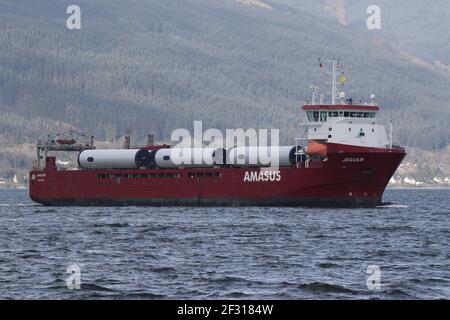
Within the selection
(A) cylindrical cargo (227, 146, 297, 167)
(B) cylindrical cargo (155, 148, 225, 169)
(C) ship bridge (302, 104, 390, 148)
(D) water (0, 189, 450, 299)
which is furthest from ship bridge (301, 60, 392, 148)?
(D) water (0, 189, 450, 299)

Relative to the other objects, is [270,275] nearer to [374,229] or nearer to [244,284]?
[244,284]

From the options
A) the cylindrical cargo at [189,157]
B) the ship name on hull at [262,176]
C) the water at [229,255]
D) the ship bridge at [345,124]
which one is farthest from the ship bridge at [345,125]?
the water at [229,255]

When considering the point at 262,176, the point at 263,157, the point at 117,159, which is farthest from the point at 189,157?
the point at 117,159

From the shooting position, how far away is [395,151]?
78375 mm

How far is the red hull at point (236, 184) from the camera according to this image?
7719 cm

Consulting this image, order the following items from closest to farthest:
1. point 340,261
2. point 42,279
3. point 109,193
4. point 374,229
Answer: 1. point 42,279
2. point 340,261
3. point 374,229
4. point 109,193

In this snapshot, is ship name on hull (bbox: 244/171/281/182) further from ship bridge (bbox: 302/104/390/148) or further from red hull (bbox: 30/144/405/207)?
ship bridge (bbox: 302/104/390/148)

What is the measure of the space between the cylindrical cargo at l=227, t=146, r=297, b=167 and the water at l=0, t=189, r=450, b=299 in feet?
21.9

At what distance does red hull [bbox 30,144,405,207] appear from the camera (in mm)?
77188

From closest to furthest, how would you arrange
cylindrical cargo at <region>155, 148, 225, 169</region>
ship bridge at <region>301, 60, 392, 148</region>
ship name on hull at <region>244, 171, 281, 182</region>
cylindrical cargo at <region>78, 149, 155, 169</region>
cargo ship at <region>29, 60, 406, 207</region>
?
cargo ship at <region>29, 60, 406, 207</region>
ship name on hull at <region>244, 171, 281, 182</region>
ship bridge at <region>301, 60, 392, 148</region>
cylindrical cargo at <region>155, 148, 225, 169</region>
cylindrical cargo at <region>78, 149, 155, 169</region>

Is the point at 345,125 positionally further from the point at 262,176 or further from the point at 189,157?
the point at 189,157

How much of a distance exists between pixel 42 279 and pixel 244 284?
739 cm

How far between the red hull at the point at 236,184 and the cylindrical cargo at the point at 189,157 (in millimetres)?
611
